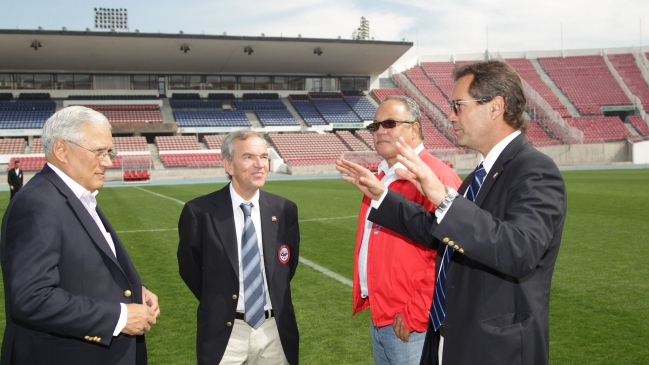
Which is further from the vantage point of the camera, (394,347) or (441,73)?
(441,73)

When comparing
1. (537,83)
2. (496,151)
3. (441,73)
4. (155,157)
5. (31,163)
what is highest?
(441,73)

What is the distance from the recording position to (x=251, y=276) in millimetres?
3367

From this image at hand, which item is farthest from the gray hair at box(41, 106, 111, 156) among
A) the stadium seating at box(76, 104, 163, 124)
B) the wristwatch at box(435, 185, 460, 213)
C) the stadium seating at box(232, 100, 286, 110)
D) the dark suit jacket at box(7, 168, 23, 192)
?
the stadium seating at box(232, 100, 286, 110)

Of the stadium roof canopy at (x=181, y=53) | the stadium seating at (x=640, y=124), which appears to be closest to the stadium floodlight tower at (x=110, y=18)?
the stadium roof canopy at (x=181, y=53)

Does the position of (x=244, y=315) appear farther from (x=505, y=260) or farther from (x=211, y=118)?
(x=211, y=118)

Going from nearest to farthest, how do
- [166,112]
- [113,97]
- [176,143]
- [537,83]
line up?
[176,143] → [113,97] → [166,112] → [537,83]

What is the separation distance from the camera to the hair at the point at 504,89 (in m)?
2.38

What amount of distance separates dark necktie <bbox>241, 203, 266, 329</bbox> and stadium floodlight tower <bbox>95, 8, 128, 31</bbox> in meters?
48.9

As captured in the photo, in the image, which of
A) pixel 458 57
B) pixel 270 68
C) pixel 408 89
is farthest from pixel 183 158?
pixel 458 57

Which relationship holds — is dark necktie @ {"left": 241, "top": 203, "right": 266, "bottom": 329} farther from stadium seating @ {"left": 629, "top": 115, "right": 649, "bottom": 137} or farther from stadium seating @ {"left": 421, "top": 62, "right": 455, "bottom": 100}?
stadium seating @ {"left": 629, "top": 115, "right": 649, "bottom": 137}

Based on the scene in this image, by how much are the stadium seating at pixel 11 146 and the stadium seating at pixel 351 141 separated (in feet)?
84.0

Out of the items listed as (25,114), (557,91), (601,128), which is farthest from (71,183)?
(557,91)

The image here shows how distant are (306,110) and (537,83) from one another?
2448 cm

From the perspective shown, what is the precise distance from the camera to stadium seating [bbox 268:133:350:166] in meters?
42.0
